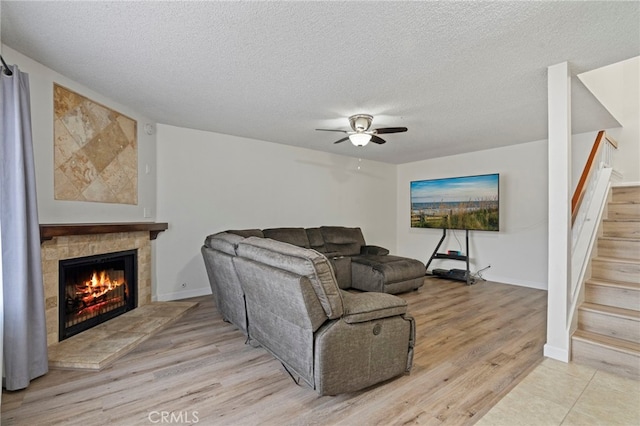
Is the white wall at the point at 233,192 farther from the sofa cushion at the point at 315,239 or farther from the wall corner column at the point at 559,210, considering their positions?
the wall corner column at the point at 559,210

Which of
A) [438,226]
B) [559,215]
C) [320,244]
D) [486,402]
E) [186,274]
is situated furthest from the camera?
[438,226]

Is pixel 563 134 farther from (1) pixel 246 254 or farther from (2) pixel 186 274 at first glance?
(2) pixel 186 274

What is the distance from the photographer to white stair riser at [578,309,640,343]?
7.88 ft

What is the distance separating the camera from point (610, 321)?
2520 mm

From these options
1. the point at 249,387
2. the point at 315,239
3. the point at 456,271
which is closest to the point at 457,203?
the point at 456,271

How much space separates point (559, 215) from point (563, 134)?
2.20 feet

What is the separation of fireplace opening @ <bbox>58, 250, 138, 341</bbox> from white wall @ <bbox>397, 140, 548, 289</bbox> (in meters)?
5.52

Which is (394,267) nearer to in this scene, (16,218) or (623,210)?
(623,210)

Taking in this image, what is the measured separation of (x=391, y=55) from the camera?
2.35m

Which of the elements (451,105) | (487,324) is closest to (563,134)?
(451,105)

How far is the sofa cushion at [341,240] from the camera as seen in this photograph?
17.8 ft

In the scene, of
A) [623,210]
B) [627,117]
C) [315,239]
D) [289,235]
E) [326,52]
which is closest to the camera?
[326,52]

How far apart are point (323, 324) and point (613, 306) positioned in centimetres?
267

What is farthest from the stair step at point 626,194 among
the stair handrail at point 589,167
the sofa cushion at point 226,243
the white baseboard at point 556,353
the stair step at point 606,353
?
the sofa cushion at point 226,243
